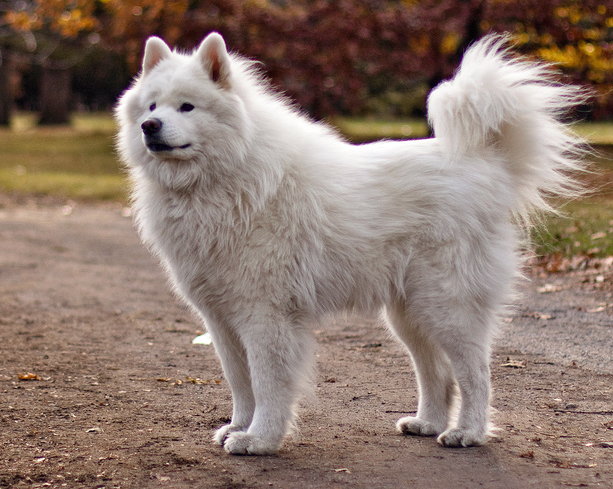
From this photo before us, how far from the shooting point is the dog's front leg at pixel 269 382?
144 inches

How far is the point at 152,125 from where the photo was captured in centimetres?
362

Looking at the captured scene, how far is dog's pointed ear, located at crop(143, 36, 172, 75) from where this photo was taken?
3.96 metres

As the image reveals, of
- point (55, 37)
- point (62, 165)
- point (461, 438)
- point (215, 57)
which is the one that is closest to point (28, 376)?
point (215, 57)

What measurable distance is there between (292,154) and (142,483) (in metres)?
1.75

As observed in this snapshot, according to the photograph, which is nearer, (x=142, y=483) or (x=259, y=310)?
(x=142, y=483)

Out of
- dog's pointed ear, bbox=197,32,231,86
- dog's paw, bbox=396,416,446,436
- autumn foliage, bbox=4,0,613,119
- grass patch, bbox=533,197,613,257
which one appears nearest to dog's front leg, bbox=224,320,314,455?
dog's paw, bbox=396,416,446,436

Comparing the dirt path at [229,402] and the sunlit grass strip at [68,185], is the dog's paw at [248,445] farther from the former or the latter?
the sunlit grass strip at [68,185]

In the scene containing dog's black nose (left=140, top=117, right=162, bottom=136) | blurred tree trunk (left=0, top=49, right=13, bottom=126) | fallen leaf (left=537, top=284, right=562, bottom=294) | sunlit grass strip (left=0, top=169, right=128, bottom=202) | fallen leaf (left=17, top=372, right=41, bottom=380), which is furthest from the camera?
blurred tree trunk (left=0, top=49, right=13, bottom=126)

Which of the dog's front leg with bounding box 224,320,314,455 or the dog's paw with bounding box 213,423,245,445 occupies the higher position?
the dog's front leg with bounding box 224,320,314,455

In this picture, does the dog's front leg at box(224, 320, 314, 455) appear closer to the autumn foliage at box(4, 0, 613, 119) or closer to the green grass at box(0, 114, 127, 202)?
the green grass at box(0, 114, 127, 202)

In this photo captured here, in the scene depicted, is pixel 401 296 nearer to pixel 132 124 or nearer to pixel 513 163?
pixel 513 163

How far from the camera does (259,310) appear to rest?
144 inches

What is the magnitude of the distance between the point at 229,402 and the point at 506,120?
2.26 metres

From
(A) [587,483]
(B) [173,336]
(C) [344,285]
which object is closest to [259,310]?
(C) [344,285]
